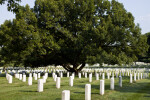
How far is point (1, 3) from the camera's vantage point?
12.2 meters

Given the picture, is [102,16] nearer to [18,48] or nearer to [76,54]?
[76,54]

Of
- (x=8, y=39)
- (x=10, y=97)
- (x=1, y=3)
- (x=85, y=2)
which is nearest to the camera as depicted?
(x=10, y=97)

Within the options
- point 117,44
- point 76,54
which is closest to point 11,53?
point 76,54

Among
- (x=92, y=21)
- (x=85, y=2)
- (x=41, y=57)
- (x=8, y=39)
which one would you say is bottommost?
(x=41, y=57)

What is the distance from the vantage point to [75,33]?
25562 millimetres

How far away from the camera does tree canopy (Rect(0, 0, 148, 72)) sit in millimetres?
22703

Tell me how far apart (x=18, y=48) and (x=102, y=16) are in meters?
10.4

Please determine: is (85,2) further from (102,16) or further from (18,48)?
(18,48)

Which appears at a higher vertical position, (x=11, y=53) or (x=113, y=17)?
(x=113, y=17)

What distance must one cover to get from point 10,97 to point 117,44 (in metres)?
17.1

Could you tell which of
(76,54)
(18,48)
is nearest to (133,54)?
(76,54)

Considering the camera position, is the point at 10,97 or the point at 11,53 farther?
the point at 11,53

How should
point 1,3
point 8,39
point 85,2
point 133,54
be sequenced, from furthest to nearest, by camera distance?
point 133,54
point 85,2
point 8,39
point 1,3

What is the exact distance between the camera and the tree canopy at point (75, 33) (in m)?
22.7
